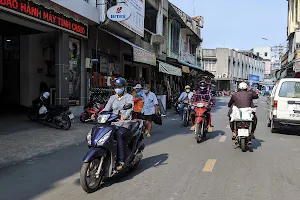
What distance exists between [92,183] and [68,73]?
8999 millimetres

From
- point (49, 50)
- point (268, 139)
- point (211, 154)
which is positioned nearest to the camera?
point (211, 154)

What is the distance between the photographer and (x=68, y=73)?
13.3 metres

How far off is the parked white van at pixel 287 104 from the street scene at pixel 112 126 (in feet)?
0.10

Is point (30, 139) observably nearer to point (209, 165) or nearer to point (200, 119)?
point (200, 119)

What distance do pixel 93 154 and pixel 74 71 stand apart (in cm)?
991

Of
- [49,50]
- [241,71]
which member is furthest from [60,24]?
[241,71]

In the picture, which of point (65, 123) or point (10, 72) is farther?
point (10, 72)

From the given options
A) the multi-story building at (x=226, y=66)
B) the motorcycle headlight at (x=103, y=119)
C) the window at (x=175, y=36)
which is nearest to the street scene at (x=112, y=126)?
the motorcycle headlight at (x=103, y=119)

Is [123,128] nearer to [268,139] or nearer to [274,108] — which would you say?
[268,139]

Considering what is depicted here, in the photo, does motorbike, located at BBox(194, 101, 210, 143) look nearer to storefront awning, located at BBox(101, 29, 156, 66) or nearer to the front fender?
the front fender

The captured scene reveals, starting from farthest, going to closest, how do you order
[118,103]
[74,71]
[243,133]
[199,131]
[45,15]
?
1. [74,71]
2. [45,15]
3. [199,131]
4. [243,133]
5. [118,103]

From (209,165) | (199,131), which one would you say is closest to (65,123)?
A: (199,131)

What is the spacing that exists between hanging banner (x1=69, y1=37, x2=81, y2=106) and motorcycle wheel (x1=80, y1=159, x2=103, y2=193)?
9421mm

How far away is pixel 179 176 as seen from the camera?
5637mm
